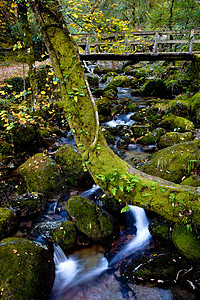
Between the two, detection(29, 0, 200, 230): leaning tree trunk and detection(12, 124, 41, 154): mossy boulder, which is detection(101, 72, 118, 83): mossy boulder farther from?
detection(29, 0, 200, 230): leaning tree trunk

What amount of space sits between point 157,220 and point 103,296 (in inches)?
77.0

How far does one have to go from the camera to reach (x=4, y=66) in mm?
17266

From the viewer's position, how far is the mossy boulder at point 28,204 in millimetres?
5215

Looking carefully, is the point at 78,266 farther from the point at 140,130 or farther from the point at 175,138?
the point at 140,130

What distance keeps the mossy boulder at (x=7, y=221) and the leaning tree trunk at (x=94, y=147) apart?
2.79 m

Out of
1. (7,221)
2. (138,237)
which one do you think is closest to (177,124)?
(138,237)

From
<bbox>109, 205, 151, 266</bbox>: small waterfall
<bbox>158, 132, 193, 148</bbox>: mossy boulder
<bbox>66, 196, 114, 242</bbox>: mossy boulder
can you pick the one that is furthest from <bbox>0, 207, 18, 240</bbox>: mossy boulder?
<bbox>158, 132, 193, 148</bbox>: mossy boulder

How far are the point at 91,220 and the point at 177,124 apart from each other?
267 inches

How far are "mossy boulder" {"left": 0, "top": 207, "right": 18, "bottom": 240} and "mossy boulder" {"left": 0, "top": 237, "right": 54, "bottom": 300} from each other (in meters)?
0.77

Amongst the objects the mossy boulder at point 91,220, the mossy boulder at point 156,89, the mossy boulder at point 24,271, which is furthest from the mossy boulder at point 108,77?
the mossy boulder at point 24,271

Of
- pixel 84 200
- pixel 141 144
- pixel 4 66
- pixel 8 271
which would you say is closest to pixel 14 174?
pixel 84 200

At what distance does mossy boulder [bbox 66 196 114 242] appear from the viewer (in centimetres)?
449

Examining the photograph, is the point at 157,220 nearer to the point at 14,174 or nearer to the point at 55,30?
the point at 55,30

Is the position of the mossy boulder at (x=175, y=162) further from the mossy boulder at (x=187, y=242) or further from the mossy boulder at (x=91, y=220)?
the mossy boulder at (x=91, y=220)
